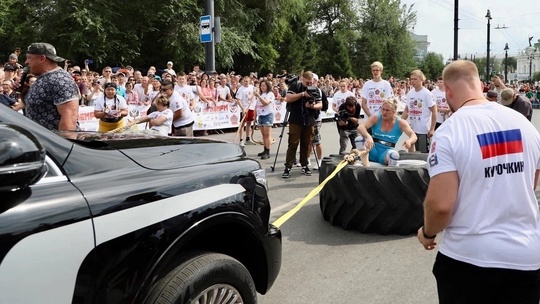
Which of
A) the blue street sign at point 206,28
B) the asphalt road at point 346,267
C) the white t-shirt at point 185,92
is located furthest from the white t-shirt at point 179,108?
the blue street sign at point 206,28

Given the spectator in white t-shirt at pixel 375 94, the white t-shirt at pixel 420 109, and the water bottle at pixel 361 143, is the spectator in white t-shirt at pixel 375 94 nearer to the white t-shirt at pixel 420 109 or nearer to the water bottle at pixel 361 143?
the white t-shirt at pixel 420 109

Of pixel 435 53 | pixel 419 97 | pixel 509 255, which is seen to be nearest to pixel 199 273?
pixel 509 255

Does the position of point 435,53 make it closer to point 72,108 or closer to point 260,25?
point 260,25

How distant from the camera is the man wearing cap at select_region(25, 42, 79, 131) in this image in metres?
4.73

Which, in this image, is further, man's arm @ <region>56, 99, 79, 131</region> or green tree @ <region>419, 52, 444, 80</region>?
green tree @ <region>419, 52, 444, 80</region>

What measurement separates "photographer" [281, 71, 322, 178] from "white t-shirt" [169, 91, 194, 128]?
1.66 metres

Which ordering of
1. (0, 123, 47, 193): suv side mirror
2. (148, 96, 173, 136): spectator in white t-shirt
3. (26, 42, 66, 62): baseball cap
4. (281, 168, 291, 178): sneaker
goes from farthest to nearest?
(281, 168, 291, 178): sneaker → (148, 96, 173, 136): spectator in white t-shirt → (26, 42, 66, 62): baseball cap → (0, 123, 47, 193): suv side mirror

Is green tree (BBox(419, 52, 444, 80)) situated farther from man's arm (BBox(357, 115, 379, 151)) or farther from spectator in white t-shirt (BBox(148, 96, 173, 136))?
man's arm (BBox(357, 115, 379, 151))

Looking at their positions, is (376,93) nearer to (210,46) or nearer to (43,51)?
(43,51)

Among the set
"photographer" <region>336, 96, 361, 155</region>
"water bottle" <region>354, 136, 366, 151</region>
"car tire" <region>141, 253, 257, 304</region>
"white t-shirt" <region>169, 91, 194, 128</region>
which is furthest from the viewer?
"photographer" <region>336, 96, 361, 155</region>

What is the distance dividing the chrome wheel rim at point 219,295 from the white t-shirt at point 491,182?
3.68 feet

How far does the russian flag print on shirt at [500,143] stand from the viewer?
7.34 ft

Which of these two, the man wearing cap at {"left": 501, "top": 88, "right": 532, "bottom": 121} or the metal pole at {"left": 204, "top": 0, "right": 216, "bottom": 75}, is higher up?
the metal pole at {"left": 204, "top": 0, "right": 216, "bottom": 75}

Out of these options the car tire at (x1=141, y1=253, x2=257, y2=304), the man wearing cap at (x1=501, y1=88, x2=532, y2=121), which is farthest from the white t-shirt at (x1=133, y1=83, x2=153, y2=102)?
the car tire at (x1=141, y1=253, x2=257, y2=304)
